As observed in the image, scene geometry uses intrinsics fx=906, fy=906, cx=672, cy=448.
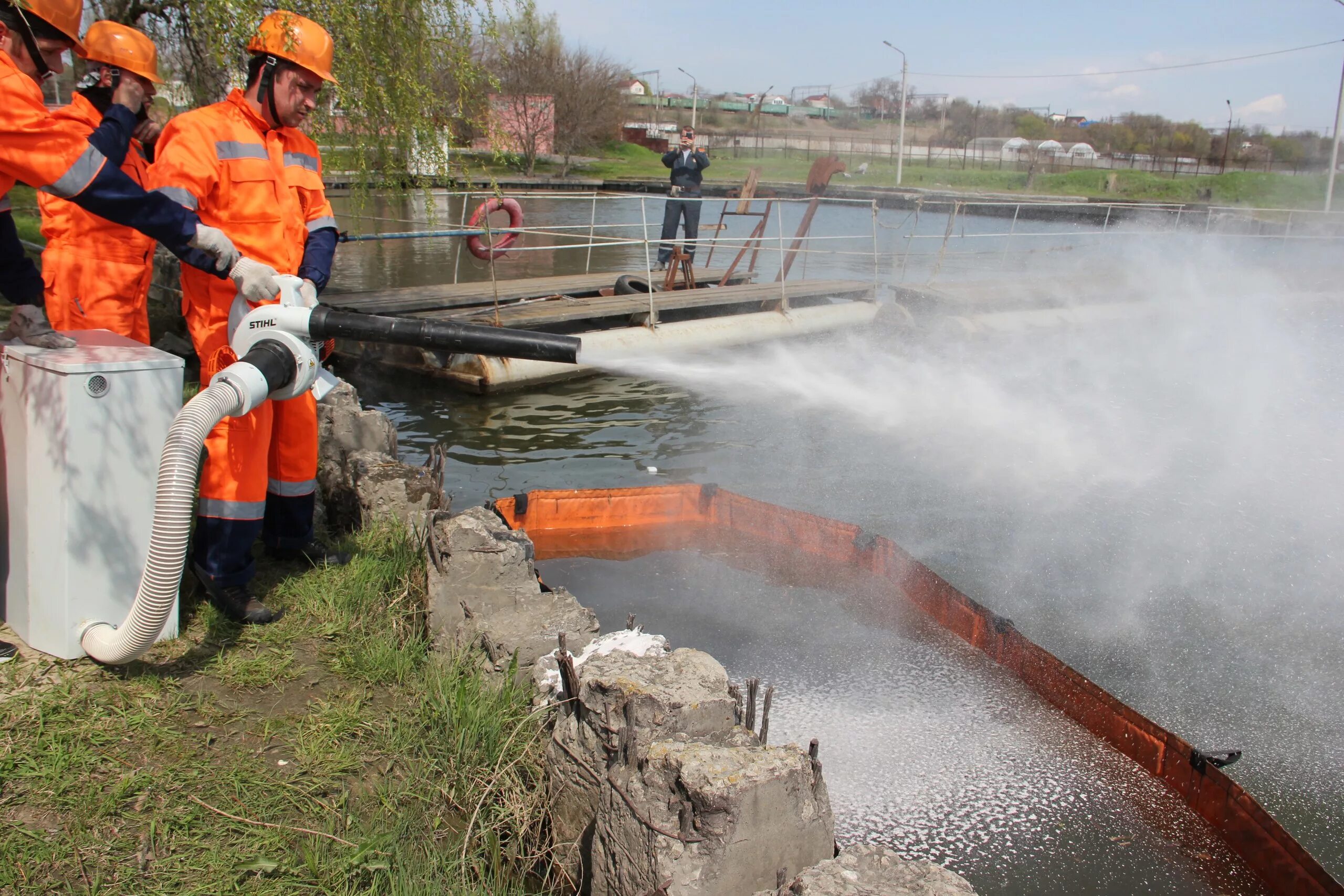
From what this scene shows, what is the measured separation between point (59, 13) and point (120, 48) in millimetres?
1632

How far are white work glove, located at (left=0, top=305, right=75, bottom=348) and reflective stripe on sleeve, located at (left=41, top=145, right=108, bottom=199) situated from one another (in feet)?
1.58

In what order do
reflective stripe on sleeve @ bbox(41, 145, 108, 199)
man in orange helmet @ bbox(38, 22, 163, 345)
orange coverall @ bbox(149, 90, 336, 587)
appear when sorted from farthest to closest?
man in orange helmet @ bbox(38, 22, 163, 345) < orange coverall @ bbox(149, 90, 336, 587) < reflective stripe on sleeve @ bbox(41, 145, 108, 199)

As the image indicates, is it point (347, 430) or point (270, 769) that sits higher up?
point (347, 430)

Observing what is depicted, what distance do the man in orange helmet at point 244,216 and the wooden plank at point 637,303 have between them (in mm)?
5588

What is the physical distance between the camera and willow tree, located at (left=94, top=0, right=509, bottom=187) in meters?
7.62

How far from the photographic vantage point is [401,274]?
16.3m

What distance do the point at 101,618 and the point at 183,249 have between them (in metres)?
1.22

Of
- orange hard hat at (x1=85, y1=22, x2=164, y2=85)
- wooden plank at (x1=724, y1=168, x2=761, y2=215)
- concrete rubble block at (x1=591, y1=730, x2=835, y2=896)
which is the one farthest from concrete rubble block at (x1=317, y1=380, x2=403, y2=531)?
wooden plank at (x1=724, y1=168, x2=761, y2=215)

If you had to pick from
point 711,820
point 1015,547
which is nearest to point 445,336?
point 711,820

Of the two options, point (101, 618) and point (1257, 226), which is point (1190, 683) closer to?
point (101, 618)

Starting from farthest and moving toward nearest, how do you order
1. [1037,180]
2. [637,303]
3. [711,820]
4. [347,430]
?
[1037,180], [637,303], [347,430], [711,820]

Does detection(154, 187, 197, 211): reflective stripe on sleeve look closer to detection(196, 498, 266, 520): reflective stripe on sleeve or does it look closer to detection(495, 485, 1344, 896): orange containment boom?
detection(196, 498, 266, 520): reflective stripe on sleeve

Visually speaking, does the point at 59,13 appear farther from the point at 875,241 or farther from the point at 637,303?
the point at 875,241

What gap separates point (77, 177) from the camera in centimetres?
272
